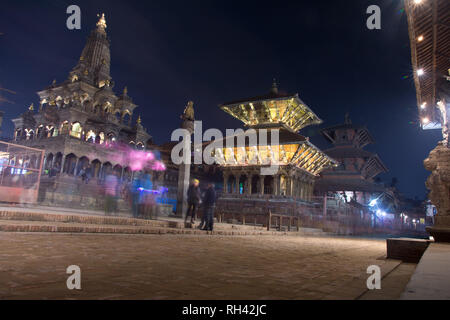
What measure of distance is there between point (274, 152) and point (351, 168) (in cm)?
2281

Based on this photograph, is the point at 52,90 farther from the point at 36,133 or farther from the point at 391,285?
the point at 391,285

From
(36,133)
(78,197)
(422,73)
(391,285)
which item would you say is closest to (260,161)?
(78,197)

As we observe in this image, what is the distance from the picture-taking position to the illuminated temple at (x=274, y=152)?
27406mm

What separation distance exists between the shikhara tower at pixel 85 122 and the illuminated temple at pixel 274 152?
51.4 ft

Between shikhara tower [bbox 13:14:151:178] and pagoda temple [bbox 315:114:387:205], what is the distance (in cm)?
2879

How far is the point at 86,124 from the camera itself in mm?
36438

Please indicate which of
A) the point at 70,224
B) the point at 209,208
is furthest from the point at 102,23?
the point at 70,224

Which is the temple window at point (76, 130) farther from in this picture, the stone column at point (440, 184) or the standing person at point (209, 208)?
the stone column at point (440, 184)

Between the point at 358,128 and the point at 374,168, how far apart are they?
7.47 m

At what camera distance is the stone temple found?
33281 millimetres

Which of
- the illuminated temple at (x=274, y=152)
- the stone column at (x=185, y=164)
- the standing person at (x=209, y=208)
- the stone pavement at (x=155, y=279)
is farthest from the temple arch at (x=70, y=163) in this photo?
the stone pavement at (x=155, y=279)

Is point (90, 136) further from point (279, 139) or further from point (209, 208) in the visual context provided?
point (209, 208)

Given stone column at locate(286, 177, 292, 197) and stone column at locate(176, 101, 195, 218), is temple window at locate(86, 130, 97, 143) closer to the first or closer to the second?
stone column at locate(176, 101, 195, 218)

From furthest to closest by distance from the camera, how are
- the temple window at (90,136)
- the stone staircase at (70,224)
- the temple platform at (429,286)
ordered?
the temple window at (90,136)
the stone staircase at (70,224)
the temple platform at (429,286)
